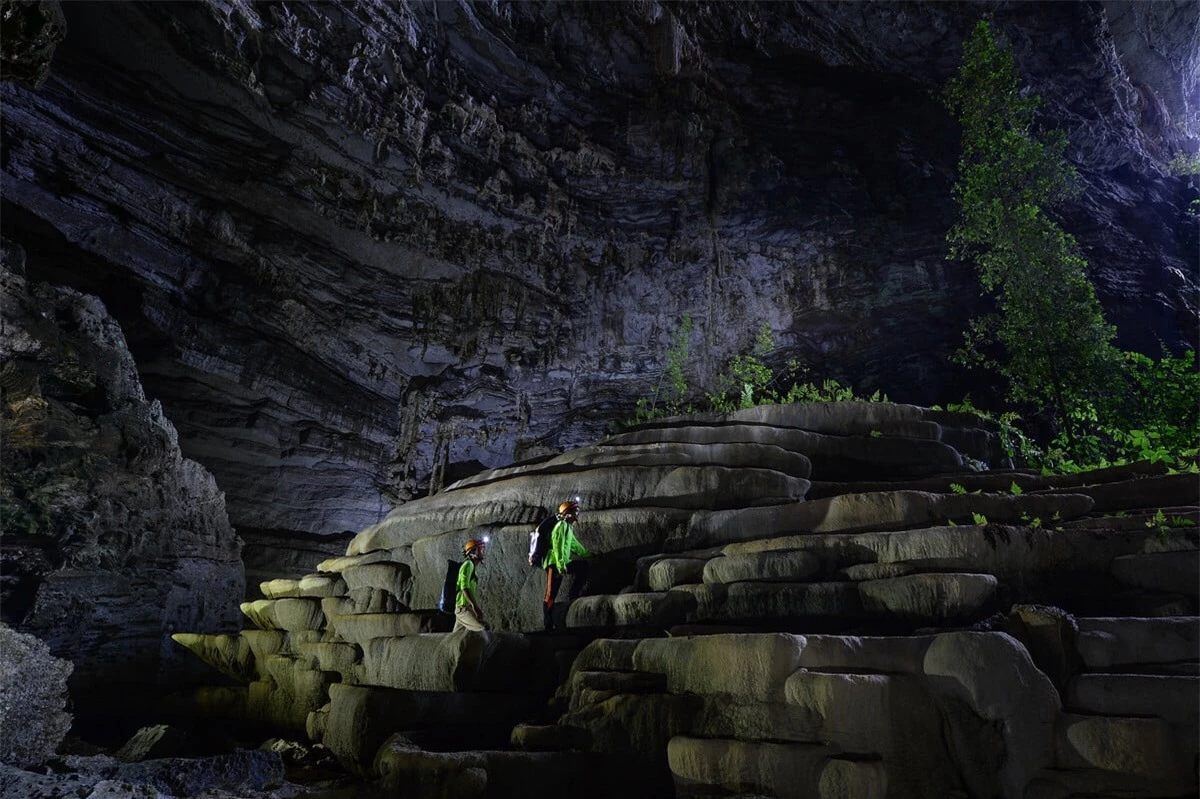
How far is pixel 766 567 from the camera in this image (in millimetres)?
6125

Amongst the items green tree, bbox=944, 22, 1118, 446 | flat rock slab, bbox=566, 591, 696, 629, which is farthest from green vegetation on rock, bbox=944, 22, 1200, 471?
flat rock slab, bbox=566, 591, 696, 629

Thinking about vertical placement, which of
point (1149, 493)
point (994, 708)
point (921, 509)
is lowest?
point (994, 708)

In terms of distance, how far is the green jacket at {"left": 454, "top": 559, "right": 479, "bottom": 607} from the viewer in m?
7.29

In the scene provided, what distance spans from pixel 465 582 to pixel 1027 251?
1302 cm

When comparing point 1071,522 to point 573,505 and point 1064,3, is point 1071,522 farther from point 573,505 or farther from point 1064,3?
point 1064,3

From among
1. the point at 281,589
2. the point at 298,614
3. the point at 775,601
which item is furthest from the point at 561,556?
the point at 281,589

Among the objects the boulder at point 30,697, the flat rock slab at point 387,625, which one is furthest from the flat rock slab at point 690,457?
the boulder at point 30,697

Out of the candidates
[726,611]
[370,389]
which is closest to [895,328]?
[370,389]

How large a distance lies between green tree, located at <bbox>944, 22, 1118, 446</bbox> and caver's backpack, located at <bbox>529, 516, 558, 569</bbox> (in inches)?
372

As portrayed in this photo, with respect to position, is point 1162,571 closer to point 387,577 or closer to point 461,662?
point 461,662

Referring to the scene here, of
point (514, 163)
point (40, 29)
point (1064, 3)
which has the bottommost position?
point (40, 29)

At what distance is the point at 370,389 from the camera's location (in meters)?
18.0

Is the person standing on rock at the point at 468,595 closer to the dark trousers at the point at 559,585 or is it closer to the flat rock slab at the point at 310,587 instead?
the dark trousers at the point at 559,585

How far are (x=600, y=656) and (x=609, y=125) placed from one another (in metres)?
17.4
